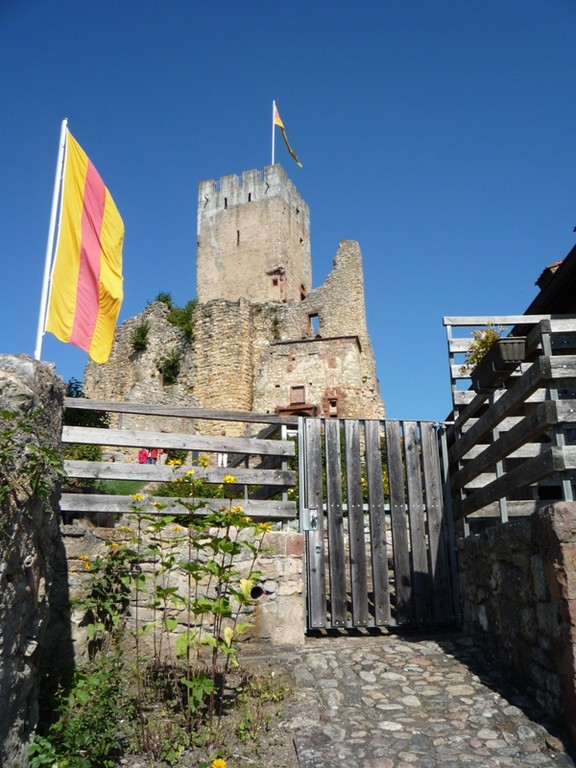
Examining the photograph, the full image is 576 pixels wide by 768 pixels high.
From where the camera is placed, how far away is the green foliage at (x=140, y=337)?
27719 millimetres

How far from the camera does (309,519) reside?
6.16 m

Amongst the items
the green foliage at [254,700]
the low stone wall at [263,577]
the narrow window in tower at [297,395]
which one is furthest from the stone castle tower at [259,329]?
the green foliage at [254,700]

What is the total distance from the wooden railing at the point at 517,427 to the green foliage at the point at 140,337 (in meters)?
22.0

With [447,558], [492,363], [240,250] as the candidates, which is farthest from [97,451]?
[240,250]

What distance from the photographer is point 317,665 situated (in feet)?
16.0

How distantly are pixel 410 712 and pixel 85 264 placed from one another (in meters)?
5.47

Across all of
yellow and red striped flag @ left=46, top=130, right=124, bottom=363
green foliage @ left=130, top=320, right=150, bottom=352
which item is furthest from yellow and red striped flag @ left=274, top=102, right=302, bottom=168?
yellow and red striped flag @ left=46, top=130, right=124, bottom=363

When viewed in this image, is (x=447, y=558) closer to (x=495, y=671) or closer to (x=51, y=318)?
(x=495, y=671)

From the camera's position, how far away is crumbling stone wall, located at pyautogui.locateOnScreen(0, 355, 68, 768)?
281cm

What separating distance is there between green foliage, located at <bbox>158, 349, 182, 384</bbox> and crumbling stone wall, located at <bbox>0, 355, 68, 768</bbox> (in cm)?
2352

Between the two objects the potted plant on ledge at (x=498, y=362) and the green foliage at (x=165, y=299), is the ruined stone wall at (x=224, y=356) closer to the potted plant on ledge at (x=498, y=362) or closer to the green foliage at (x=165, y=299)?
the green foliage at (x=165, y=299)

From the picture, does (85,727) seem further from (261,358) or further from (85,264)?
(261,358)

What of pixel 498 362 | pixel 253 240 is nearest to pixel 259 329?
pixel 253 240

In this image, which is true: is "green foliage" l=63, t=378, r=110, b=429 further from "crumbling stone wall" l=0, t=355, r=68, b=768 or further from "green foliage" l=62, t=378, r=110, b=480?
"crumbling stone wall" l=0, t=355, r=68, b=768
